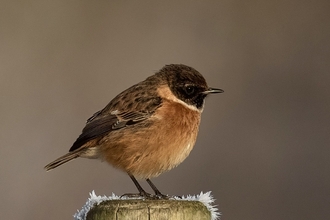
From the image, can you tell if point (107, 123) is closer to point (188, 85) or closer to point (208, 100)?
point (188, 85)

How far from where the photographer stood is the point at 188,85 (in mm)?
4129

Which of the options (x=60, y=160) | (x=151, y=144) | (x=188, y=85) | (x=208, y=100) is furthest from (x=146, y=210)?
(x=208, y=100)

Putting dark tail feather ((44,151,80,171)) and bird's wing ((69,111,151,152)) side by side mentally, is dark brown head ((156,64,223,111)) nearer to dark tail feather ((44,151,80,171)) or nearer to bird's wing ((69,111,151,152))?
bird's wing ((69,111,151,152))

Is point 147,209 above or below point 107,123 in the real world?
below

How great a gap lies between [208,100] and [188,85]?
202 centimetres

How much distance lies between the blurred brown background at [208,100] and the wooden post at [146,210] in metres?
3.37

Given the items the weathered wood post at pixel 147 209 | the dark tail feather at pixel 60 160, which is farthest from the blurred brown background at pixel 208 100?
the weathered wood post at pixel 147 209

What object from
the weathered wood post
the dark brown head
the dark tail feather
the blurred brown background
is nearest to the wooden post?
the weathered wood post

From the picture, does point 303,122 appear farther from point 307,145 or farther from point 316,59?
point 316,59

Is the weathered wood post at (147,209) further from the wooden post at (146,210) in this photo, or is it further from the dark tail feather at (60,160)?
the dark tail feather at (60,160)

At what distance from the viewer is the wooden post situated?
2486 millimetres

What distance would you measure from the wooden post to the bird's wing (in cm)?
134

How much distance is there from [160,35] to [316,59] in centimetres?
179

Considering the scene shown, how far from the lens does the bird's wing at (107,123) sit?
390 centimetres
